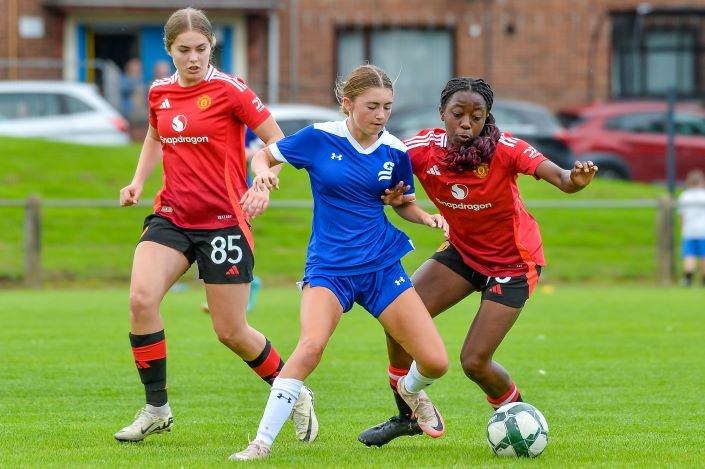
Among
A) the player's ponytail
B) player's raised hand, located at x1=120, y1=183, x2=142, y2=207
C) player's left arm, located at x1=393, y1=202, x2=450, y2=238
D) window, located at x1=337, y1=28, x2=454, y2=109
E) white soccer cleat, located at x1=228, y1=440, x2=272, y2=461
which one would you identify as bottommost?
white soccer cleat, located at x1=228, y1=440, x2=272, y2=461

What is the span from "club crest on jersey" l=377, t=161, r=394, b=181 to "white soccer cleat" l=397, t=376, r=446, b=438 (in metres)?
1.08

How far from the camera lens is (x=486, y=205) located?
22.5ft

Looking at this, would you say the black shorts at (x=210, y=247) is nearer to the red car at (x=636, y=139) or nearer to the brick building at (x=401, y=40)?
the red car at (x=636, y=139)

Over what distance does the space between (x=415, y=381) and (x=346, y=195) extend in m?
1.02

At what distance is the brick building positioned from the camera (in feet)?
93.6

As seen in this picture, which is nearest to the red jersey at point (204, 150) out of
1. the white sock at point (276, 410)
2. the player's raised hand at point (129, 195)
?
the player's raised hand at point (129, 195)

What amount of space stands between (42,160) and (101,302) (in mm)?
7355

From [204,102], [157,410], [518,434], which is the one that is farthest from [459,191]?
[157,410]

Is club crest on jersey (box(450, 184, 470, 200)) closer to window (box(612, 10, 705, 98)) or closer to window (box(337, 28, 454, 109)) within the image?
window (box(337, 28, 454, 109))

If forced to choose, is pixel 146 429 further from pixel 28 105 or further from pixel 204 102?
pixel 28 105

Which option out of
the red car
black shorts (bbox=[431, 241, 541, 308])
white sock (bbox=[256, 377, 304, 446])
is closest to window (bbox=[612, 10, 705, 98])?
the red car

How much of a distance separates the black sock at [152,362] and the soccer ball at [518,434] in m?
1.72

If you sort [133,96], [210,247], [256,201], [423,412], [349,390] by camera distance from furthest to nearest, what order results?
[133,96] → [349,390] → [210,247] → [423,412] → [256,201]

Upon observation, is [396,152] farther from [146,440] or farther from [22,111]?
[22,111]
